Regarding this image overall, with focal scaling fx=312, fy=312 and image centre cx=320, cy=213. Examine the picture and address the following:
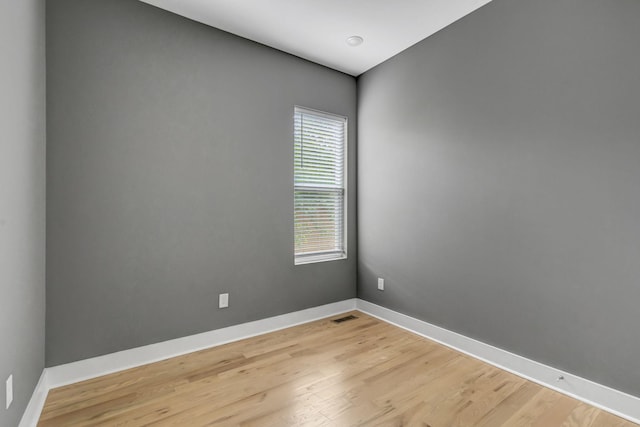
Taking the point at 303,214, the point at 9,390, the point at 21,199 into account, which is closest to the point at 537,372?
the point at 303,214

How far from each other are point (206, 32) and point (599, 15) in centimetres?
278

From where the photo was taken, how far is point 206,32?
8.72 ft

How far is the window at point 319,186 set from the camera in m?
3.26

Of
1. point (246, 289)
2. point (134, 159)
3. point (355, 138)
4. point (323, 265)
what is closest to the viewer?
point (134, 159)

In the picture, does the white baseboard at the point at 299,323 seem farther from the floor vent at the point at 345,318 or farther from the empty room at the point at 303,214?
the floor vent at the point at 345,318

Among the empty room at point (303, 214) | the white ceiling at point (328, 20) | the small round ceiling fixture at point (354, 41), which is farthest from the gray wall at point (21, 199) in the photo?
the small round ceiling fixture at point (354, 41)

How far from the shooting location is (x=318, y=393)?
202 centimetres

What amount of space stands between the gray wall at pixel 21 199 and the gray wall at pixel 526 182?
279 cm

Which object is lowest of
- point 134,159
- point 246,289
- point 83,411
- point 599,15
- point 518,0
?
point 83,411

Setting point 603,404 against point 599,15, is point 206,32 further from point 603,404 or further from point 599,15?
point 603,404

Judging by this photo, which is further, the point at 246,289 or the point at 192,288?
the point at 246,289

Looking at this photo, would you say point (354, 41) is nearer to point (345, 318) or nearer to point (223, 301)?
point (223, 301)

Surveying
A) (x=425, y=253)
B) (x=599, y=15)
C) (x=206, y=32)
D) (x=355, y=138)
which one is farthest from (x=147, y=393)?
(x=599, y=15)

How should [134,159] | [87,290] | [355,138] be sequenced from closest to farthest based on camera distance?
[87,290], [134,159], [355,138]
